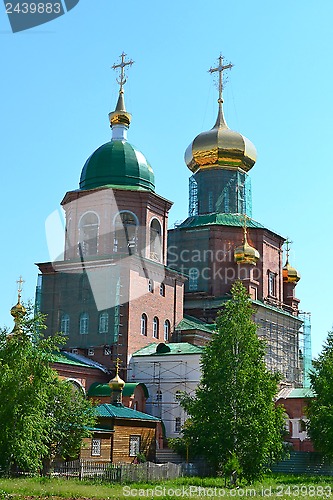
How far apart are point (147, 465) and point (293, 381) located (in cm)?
2314

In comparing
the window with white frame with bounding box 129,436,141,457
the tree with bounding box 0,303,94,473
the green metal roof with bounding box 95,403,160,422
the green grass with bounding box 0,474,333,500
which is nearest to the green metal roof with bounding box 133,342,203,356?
the green metal roof with bounding box 95,403,160,422

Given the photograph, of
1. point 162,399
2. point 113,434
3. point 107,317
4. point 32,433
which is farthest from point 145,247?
point 32,433

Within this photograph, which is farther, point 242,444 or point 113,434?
point 113,434

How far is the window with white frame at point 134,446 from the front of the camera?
3148cm

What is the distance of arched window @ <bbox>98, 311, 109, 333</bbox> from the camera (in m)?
38.7

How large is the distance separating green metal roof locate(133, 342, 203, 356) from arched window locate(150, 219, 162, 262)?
17.4 feet

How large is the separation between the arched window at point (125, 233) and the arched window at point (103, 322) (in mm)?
3653

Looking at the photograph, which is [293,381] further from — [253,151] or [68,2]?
[68,2]

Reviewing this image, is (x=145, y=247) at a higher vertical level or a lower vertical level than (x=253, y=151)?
lower

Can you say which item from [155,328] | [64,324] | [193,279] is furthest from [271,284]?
[64,324]

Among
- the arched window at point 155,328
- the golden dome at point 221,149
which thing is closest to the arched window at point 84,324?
the arched window at point 155,328

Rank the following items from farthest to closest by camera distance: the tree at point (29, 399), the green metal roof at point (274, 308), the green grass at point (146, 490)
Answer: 1. the green metal roof at point (274, 308)
2. the tree at point (29, 399)
3. the green grass at point (146, 490)

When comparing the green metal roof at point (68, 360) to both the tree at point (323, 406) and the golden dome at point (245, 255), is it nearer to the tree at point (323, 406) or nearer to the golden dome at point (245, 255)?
the tree at point (323, 406)

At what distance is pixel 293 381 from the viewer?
47375 mm
